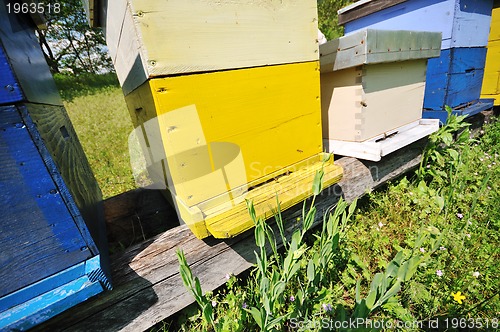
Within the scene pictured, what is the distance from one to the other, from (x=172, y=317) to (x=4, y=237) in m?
0.86

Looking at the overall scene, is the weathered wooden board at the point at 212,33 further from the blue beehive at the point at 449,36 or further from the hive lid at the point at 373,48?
the blue beehive at the point at 449,36

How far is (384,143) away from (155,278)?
158 centimetres

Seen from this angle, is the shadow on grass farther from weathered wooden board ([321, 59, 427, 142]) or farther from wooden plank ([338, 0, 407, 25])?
weathered wooden board ([321, 59, 427, 142])

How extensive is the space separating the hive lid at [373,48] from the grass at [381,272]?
0.72 metres

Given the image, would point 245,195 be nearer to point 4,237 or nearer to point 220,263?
point 220,263

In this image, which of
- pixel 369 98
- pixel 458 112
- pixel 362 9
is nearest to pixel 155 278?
pixel 369 98

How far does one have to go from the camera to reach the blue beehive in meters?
2.00

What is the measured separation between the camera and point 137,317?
102 cm

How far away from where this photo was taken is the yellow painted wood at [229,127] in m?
0.93

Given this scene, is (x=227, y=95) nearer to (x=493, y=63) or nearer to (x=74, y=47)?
(x=493, y=63)

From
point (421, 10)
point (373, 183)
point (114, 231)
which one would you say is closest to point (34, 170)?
point (114, 231)

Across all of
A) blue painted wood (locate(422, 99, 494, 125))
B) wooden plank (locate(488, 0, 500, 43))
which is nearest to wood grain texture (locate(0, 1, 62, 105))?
blue painted wood (locate(422, 99, 494, 125))

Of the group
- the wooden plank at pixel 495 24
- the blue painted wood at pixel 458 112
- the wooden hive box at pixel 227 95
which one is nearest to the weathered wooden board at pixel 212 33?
the wooden hive box at pixel 227 95

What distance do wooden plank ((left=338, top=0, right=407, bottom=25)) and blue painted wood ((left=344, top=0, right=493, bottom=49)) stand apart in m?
0.08
